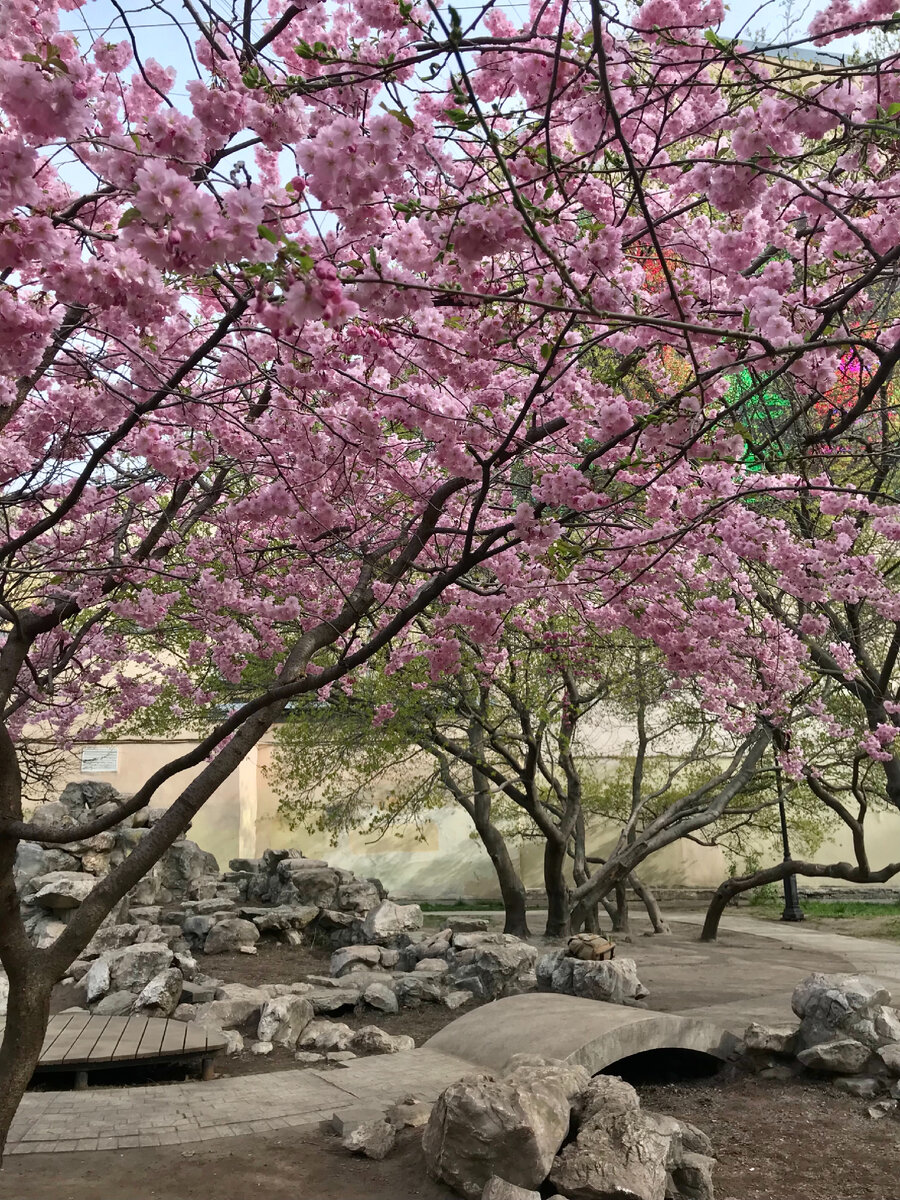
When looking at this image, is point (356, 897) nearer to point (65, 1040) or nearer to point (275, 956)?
point (275, 956)

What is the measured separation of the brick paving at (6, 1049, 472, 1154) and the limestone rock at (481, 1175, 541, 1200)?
1.78m

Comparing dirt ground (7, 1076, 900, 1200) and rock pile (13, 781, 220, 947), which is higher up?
rock pile (13, 781, 220, 947)

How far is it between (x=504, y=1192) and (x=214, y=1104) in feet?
8.56

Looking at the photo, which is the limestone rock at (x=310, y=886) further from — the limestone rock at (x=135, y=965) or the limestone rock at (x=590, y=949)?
the limestone rock at (x=590, y=949)

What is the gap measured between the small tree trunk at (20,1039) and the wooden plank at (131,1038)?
240 centimetres

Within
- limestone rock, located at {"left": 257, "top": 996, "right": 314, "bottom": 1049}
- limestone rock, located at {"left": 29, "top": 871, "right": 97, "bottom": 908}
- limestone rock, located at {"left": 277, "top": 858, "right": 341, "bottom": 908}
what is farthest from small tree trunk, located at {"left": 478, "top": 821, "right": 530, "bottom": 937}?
limestone rock, located at {"left": 257, "top": 996, "right": 314, "bottom": 1049}

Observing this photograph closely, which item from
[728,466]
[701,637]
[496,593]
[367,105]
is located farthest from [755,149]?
[701,637]

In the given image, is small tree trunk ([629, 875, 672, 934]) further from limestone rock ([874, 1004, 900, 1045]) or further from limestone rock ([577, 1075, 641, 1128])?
limestone rock ([577, 1075, 641, 1128])

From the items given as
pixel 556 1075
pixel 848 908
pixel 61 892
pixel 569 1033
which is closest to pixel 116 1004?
pixel 61 892

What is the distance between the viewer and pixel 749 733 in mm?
11938

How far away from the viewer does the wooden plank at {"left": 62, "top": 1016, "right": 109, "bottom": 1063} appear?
245 inches

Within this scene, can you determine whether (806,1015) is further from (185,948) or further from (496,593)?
(185,948)

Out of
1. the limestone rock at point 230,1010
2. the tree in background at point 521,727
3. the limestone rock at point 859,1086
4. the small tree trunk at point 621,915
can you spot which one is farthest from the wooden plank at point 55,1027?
the small tree trunk at point 621,915

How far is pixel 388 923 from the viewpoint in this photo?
11945 mm
